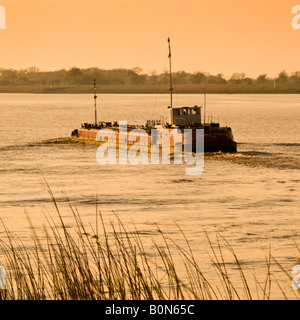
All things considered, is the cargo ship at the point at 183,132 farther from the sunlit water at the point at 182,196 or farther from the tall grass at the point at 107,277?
the tall grass at the point at 107,277

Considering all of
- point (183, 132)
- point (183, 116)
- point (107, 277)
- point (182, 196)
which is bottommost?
point (182, 196)

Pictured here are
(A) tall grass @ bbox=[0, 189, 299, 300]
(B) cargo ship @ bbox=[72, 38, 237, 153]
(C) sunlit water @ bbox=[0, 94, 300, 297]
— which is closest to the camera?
(A) tall grass @ bbox=[0, 189, 299, 300]

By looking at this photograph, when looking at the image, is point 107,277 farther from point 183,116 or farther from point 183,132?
point 183,116

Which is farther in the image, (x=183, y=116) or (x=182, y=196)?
(x=183, y=116)

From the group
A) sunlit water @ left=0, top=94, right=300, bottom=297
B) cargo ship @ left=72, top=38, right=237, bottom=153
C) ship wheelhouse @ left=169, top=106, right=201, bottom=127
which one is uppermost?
ship wheelhouse @ left=169, top=106, right=201, bottom=127

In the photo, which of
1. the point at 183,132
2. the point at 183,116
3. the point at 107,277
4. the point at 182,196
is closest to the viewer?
the point at 107,277

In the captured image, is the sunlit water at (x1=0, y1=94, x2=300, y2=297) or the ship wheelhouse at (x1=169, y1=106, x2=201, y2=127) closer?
the sunlit water at (x1=0, y1=94, x2=300, y2=297)

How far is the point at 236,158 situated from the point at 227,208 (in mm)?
23373

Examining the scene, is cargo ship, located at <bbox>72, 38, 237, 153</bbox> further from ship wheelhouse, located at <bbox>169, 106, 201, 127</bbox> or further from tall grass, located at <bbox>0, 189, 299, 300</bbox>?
tall grass, located at <bbox>0, 189, 299, 300</bbox>

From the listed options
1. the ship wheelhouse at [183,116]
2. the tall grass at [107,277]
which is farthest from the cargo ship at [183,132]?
the tall grass at [107,277]

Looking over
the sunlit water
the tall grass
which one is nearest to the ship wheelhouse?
the sunlit water

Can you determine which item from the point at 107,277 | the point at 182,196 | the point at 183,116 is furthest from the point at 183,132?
the point at 107,277

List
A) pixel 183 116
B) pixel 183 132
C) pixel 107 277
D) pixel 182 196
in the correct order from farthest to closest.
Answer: pixel 183 116 < pixel 183 132 < pixel 182 196 < pixel 107 277

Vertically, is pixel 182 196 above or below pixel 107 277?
below
